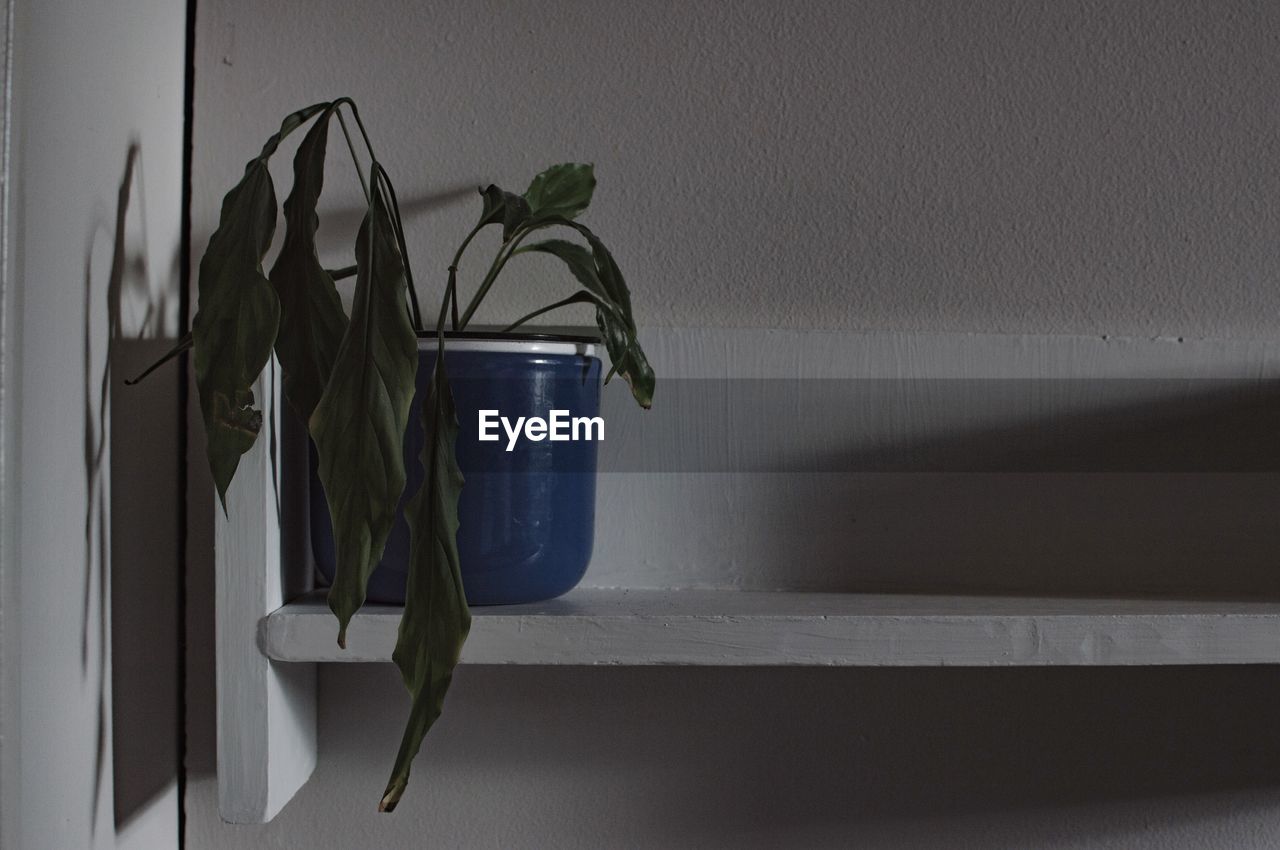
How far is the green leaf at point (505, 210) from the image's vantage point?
1.93 feet

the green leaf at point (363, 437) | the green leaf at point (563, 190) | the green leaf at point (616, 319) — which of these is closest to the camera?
the green leaf at point (363, 437)

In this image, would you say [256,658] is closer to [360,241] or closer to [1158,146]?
[360,241]

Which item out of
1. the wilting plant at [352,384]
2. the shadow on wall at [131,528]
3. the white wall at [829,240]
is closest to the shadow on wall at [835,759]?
the white wall at [829,240]

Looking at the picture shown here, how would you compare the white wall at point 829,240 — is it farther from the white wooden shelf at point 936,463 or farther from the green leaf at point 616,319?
the green leaf at point 616,319

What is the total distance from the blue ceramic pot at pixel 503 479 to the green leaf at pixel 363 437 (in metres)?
0.09

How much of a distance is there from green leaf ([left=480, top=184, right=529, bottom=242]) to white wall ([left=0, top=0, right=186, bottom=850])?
0.75 ft

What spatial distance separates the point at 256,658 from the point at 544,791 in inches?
10.4

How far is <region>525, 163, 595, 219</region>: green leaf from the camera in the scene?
0.69 meters

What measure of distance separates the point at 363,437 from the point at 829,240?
16.2 inches

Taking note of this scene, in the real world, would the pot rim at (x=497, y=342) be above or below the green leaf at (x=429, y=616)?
above

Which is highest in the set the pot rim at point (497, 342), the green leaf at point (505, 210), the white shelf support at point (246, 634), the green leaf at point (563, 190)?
the green leaf at point (563, 190)

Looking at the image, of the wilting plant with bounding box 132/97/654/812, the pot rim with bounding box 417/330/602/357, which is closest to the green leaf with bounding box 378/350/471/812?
the wilting plant with bounding box 132/97/654/812

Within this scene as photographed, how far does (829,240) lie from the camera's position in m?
0.76

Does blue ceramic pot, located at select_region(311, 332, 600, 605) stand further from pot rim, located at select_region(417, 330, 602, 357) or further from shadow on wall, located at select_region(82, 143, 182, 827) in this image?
→ shadow on wall, located at select_region(82, 143, 182, 827)
